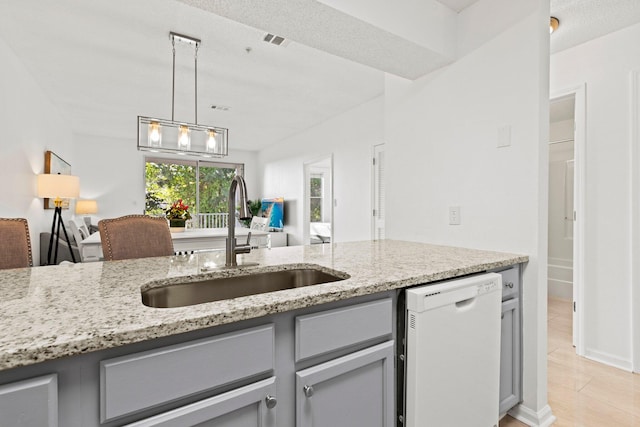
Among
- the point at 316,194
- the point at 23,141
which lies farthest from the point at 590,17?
the point at 316,194

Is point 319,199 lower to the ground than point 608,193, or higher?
higher

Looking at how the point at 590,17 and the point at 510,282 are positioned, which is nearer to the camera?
the point at 510,282

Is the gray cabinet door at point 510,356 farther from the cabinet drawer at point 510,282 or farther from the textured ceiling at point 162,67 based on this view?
the textured ceiling at point 162,67

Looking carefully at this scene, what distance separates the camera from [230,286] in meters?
1.36

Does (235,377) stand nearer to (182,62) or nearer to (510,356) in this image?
(510,356)

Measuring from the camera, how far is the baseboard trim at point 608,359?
7.44 feet

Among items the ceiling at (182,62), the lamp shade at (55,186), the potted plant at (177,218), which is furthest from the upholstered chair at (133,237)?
the lamp shade at (55,186)

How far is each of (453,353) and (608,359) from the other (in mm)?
1984

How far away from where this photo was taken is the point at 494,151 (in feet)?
6.31

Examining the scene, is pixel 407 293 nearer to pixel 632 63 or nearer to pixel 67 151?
pixel 632 63

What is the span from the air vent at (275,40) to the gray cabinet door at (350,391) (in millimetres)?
2710

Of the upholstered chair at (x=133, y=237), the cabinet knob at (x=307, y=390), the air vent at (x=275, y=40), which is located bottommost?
the cabinet knob at (x=307, y=390)

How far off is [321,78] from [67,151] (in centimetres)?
508

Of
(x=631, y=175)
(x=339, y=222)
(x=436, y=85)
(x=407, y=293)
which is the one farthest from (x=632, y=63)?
(x=339, y=222)
